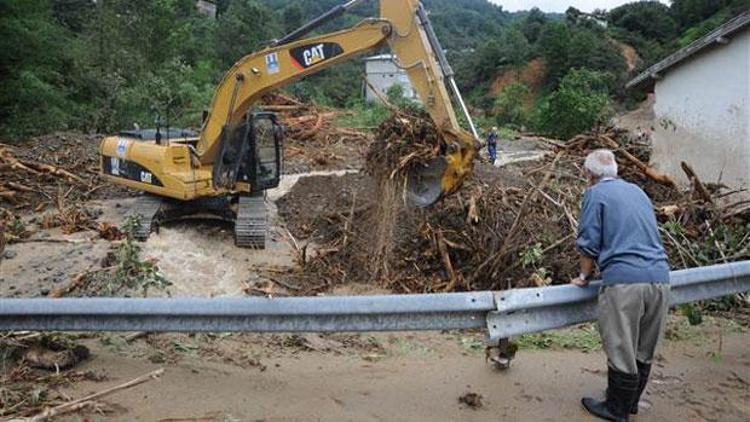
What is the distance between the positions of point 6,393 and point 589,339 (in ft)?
15.0

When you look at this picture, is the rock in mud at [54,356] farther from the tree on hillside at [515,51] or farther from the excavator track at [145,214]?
the tree on hillside at [515,51]

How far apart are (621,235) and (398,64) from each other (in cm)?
457

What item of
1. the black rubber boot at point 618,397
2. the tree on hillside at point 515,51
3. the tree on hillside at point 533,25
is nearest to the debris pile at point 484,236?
the black rubber boot at point 618,397

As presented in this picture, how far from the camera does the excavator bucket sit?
7598mm

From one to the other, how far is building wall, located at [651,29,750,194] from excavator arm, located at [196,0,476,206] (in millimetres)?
6168

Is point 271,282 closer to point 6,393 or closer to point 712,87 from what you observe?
point 6,393

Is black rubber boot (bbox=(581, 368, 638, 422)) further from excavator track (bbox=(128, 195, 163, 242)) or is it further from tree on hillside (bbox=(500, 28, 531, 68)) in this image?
tree on hillside (bbox=(500, 28, 531, 68))

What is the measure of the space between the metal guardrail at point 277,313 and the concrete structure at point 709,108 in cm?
853

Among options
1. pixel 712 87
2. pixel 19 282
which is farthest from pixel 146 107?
pixel 712 87

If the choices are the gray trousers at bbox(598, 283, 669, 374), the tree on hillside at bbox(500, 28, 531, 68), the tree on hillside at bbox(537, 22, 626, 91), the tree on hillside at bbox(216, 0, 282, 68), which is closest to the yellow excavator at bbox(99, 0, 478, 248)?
the gray trousers at bbox(598, 283, 669, 374)

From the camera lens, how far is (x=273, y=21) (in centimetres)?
4972

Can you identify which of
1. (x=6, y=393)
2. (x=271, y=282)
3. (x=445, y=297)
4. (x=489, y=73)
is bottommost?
(x=271, y=282)

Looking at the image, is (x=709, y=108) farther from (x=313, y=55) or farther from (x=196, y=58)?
(x=196, y=58)

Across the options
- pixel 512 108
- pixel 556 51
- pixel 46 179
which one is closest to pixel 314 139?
pixel 46 179
